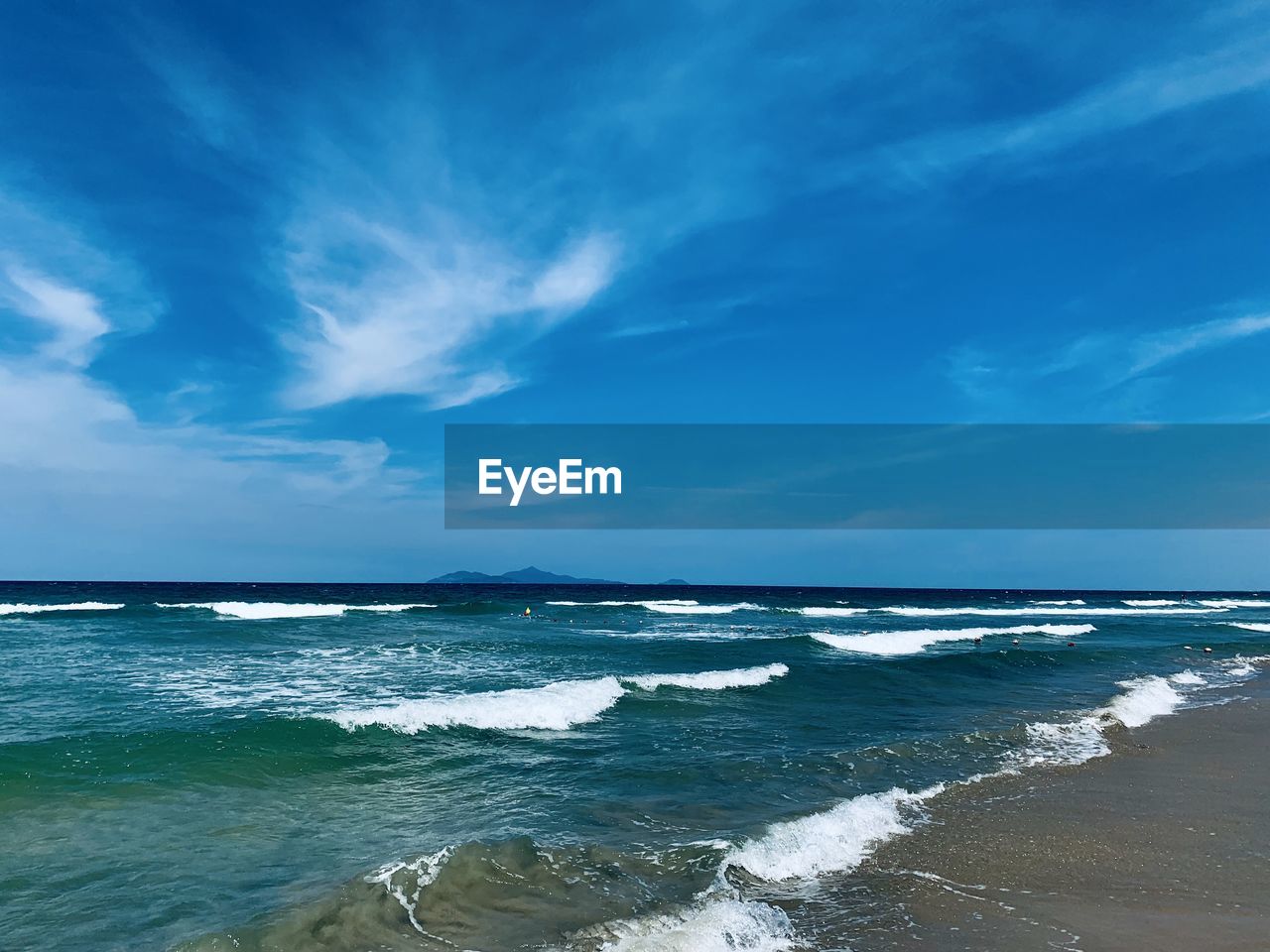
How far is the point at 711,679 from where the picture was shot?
20.8 metres

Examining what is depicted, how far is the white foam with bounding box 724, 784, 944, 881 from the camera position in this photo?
26.3ft

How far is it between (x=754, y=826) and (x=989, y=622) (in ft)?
165

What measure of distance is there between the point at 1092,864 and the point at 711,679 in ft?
42.6

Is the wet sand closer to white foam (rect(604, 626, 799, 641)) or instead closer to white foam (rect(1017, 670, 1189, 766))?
white foam (rect(1017, 670, 1189, 766))

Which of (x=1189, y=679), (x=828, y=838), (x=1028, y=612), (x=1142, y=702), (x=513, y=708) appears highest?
(x=513, y=708)

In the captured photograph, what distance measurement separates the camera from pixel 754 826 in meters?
9.19

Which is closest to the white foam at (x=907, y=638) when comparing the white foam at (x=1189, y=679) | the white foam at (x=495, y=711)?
the white foam at (x=1189, y=679)

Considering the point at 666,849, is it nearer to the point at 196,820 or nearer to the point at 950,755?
the point at 196,820

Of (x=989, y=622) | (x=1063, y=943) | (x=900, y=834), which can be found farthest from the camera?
(x=989, y=622)

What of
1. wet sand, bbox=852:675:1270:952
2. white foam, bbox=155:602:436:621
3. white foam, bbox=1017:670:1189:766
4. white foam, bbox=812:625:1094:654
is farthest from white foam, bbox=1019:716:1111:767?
white foam, bbox=155:602:436:621

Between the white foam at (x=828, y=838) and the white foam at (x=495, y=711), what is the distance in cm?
681

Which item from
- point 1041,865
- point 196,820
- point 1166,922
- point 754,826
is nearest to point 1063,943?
point 1166,922

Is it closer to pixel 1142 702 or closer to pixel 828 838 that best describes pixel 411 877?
pixel 828 838

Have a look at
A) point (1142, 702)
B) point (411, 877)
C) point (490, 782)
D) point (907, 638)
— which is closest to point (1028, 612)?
point (907, 638)
